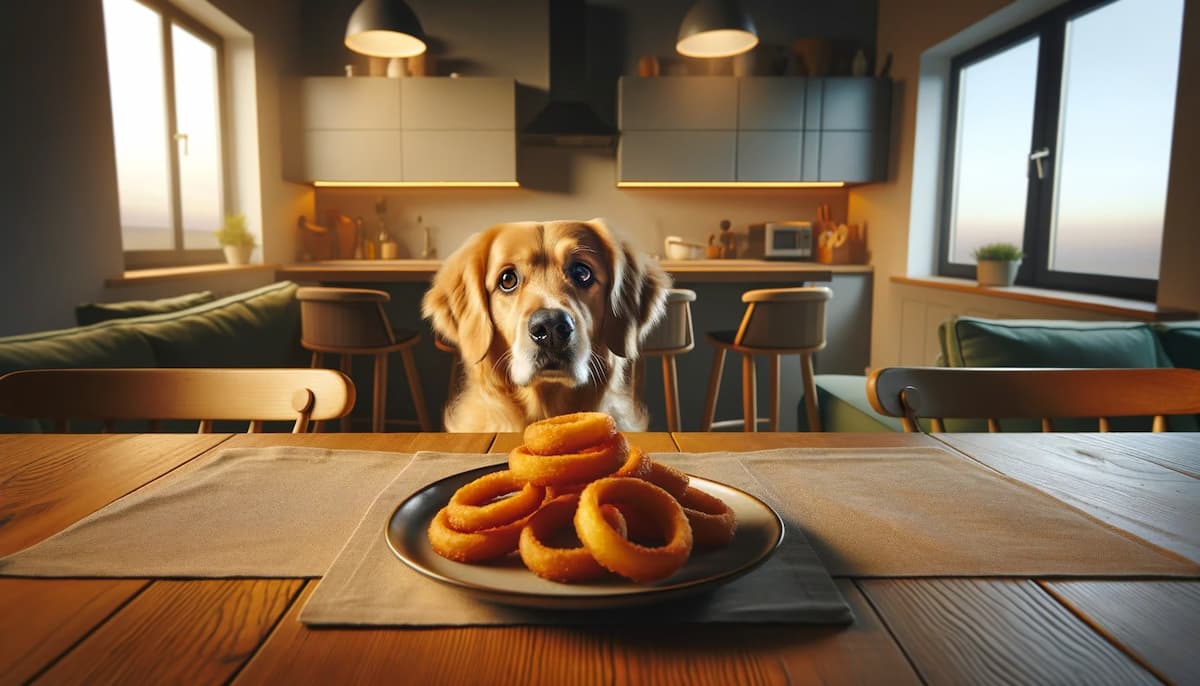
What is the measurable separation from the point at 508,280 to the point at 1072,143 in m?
3.58

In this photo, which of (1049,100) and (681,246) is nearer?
(1049,100)

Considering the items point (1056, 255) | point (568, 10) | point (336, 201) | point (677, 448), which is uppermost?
point (568, 10)

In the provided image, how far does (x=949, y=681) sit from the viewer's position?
0.43m

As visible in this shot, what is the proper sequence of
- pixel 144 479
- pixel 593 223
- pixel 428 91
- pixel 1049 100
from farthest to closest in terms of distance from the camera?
1. pixel 428 91
2. pixel 1049 100
3. pixel 593 223
4. pixel 144 479

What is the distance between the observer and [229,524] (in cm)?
68

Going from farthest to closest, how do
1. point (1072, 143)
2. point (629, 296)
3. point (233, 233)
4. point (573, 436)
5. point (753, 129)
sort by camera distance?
point (753, 129), point (233, 233), point (1072, 143), point (629, 296), point (573, 436)

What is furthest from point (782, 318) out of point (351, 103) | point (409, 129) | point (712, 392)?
point (351, 103)

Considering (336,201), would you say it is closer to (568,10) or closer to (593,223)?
(568,10)

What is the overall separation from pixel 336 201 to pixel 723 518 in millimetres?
6090

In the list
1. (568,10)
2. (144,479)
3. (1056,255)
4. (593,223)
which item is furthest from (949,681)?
(568,10)

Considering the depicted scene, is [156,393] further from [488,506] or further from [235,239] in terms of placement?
[235,239]

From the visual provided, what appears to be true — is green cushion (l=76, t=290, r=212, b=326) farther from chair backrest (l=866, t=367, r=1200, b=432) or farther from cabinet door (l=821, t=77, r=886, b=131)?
cabinet door (l=821, t=77, r=886, b=131)

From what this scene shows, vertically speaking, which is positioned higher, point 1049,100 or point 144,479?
point 1049,100

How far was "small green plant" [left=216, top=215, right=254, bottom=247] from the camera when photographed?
177 inches
